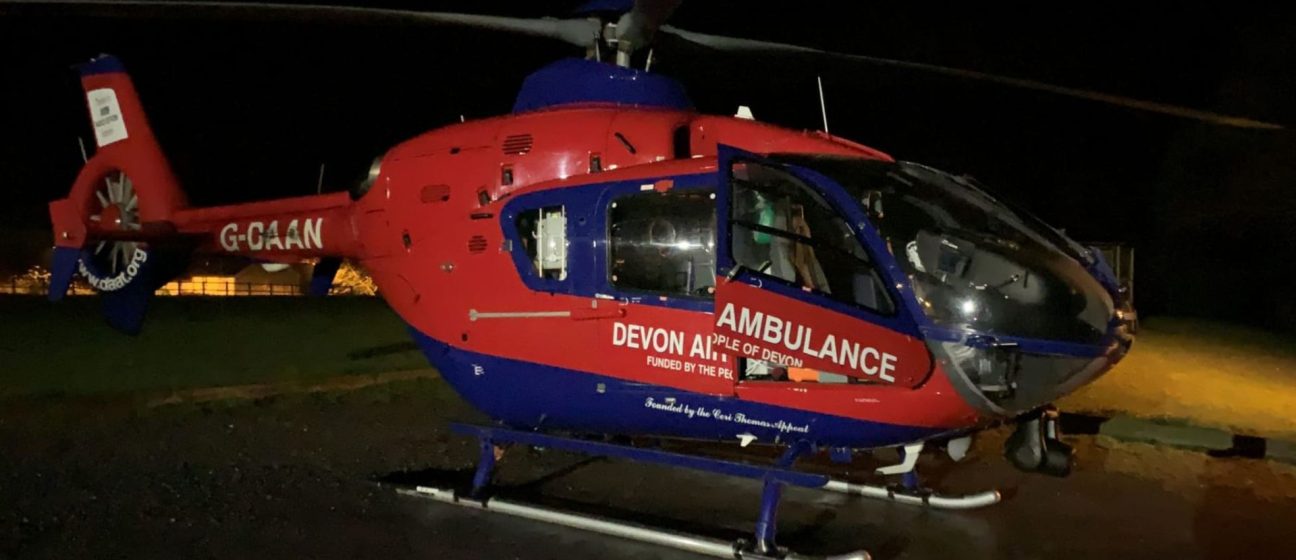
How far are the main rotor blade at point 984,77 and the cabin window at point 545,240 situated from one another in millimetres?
1701

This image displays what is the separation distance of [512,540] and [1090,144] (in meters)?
27.1

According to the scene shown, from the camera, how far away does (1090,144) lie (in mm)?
29094

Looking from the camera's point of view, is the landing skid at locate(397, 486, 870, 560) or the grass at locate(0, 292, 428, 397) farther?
the grass at locate(0, 292, 428, 397)

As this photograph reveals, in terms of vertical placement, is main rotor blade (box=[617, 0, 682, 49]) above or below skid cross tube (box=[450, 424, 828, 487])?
above

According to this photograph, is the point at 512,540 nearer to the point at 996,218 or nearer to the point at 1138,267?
the point at 996,218

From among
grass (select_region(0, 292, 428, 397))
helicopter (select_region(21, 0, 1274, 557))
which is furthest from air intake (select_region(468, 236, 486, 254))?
grass (select_region(0, 292, 428, 397))

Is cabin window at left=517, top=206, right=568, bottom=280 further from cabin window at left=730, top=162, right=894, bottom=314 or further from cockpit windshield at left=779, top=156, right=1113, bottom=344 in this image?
cockpit windshield at left=779, top=156, right=1113, bottom=344

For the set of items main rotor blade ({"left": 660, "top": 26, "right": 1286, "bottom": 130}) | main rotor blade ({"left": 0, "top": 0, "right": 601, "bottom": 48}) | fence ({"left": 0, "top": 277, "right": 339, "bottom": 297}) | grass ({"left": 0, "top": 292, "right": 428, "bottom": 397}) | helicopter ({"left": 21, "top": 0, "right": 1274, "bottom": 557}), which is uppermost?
main rotor blade ({"left": 0, "top": 0, "right": 601, "bottom": 48})

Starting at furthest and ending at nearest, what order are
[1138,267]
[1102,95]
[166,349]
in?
1. [1138,267]
2. [166,349]
3. [1102,95]

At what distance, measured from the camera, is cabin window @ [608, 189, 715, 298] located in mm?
6047

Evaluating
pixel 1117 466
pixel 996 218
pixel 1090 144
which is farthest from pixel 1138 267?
pixel 996 218

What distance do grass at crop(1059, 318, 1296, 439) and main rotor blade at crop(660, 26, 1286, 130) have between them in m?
3.53

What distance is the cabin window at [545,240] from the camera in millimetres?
6680

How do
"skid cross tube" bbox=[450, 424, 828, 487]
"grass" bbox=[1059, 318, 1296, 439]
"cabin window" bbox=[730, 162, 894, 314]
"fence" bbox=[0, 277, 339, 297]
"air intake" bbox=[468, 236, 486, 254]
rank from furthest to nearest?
"fence" bbox=[0, 277, 339, 297], "grass" bbox=[1059, 318, 1296, 439], "air intake" bbox=[468, 236, 486, 254], "skid cross tube" bbox=[450, 424, 828, 487], "cabin window" bbox=[730, 162, 894, 314]
